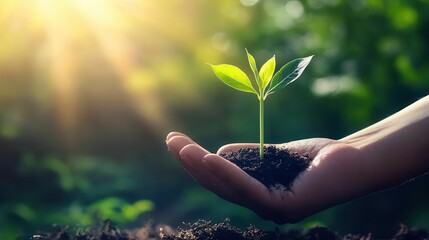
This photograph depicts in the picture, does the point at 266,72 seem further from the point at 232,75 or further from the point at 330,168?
the point at 330,168

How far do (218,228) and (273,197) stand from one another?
0.22 m

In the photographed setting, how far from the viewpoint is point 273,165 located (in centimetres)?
226

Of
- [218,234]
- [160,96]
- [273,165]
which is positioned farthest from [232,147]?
[160,96]

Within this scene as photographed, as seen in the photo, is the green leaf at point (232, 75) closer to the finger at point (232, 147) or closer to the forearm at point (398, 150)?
the finger at point (232, 147)

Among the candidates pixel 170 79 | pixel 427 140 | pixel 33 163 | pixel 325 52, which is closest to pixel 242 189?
pixel 427 140

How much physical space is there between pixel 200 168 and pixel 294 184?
14.0 inches

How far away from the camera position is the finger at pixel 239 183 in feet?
6.52

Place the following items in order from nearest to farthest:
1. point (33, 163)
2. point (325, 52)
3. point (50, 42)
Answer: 1. point (33, 163)
2. point (50, 42)
3. point (325, 52)

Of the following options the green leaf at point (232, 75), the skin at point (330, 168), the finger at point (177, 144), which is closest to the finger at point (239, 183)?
the skin at point (330, 168)

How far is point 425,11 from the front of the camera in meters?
5.68

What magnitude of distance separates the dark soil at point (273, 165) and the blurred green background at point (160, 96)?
2.23 metres

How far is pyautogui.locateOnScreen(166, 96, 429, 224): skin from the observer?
2.05 metres

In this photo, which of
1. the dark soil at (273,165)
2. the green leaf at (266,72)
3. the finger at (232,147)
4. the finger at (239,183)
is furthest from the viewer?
the finger at (232,147)

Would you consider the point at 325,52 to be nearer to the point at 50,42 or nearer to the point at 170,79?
the point at 170,79
